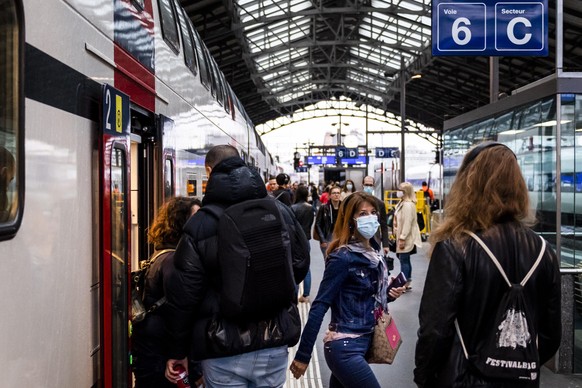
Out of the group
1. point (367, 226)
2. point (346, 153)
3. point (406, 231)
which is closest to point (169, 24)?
point (367, 226)

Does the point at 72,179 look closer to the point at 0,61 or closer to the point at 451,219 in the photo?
the point at 0,61

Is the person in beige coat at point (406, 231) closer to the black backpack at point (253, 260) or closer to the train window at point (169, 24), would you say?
the train window at point (169, 24)

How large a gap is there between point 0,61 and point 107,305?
4.82 ft

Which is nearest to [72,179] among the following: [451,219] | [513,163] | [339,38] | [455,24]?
[451,219]

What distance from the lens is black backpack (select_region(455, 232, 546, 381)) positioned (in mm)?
2348

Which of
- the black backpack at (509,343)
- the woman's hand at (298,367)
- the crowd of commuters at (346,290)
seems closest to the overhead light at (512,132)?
the crowd of commuters at (346,290)

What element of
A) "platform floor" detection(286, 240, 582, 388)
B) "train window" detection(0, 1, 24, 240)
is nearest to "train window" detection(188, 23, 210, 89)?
"platform floor" detection(286, 240, 582, 388)

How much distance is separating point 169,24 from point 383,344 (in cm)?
344

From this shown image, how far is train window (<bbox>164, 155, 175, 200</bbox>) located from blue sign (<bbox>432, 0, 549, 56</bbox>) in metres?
3.74

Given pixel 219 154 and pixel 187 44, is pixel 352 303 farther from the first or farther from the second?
pixel 187 44

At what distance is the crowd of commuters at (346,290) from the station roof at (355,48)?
46.2ft

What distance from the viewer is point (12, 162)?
2.32 meters

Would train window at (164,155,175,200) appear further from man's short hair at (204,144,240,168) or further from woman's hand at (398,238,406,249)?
woman's hand at (398,238,406,249)

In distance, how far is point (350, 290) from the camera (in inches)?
153
